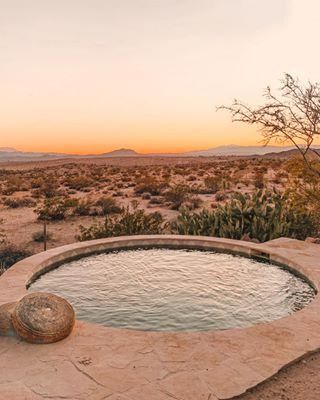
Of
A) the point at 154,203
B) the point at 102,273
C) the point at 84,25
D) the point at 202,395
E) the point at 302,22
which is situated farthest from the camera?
the point at 154,203

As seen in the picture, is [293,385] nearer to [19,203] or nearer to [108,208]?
[108,208]

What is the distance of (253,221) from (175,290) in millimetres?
4865

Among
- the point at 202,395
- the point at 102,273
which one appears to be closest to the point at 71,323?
the point at 202,395

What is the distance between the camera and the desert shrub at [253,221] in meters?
10.8

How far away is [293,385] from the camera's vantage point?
3898 mm

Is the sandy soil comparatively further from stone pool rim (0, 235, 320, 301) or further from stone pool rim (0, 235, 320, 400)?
stone pool rim (0, 235, 320, 301)

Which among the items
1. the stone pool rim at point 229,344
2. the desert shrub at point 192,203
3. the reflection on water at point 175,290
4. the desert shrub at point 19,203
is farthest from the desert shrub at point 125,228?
the desert shrub at point 19,203

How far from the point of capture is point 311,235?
11539 mm

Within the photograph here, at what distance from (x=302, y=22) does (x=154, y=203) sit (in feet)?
38.6

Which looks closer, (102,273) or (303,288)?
(303,288)

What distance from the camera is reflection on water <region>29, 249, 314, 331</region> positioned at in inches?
223

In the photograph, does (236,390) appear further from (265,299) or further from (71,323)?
(265,299)

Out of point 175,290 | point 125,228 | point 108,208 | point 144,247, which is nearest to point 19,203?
point 108,208

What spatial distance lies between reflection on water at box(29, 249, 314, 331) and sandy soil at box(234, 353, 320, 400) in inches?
52.5
